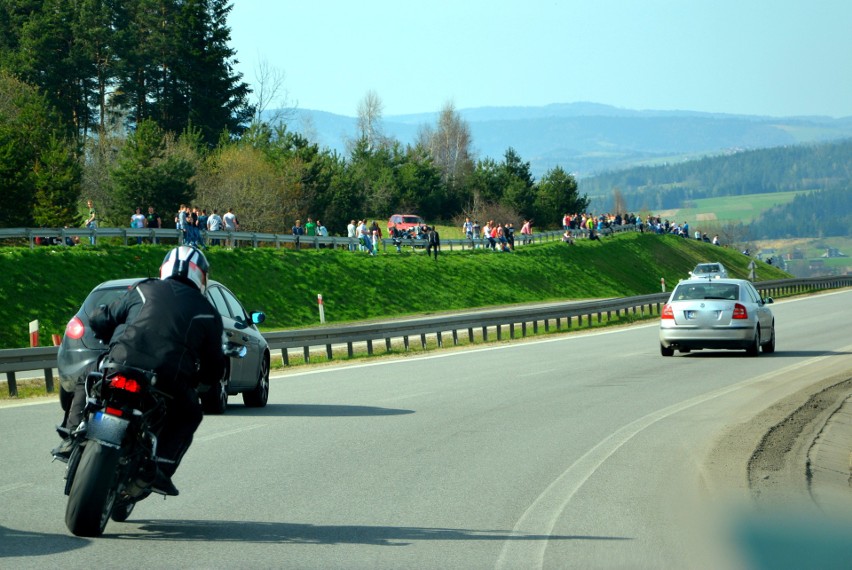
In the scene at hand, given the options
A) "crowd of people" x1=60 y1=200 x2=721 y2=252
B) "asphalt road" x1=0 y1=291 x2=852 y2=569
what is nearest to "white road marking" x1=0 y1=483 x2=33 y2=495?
"asphalt road" x1=0 y1=291 x2=852 y2=569

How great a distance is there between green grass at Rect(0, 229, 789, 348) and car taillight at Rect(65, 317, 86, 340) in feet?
63.2

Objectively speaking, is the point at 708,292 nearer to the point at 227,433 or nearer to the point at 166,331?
the point at 227,433

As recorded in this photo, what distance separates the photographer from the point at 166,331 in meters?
7.65

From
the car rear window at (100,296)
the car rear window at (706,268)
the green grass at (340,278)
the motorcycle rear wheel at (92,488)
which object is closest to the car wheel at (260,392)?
the car rear window at (100,296)

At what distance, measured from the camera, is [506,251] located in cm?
6612

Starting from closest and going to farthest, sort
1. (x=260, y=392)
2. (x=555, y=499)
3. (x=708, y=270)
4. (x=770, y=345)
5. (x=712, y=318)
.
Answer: (x=555, y=499) < (x=260, y=392) < (x=712, y=318) < (x=770, y=345) < (x=708, y=270)

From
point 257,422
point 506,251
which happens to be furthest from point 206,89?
point 257,422

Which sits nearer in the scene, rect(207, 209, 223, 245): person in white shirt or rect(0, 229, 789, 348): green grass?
rect(0, 229, 789, 348): green grass

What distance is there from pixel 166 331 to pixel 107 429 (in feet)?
2.29

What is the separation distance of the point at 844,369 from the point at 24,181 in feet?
109

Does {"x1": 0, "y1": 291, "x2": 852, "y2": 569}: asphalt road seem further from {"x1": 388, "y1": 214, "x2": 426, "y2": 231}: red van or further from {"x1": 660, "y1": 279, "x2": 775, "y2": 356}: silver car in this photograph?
{"x1": 388, "y1": 214, "x2": 426, "y2": 231}: red van

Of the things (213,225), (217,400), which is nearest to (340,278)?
(213,225)

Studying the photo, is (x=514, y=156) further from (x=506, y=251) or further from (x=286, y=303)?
(x=286, y=303)

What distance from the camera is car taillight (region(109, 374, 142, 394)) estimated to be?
7.44 metres
